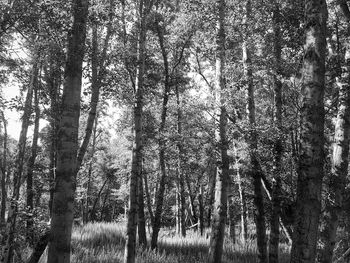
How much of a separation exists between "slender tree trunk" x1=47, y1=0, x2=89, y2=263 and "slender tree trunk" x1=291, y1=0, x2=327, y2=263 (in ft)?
9.77

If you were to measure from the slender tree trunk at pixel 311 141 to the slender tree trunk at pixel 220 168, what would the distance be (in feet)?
16.7


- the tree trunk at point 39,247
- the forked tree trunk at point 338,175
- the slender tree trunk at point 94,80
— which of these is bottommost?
the tree trunk at point 39,247

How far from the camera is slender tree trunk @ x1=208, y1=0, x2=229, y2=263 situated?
918cm

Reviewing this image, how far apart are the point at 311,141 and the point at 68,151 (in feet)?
10.7

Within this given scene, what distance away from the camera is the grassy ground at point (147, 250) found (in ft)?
33.3

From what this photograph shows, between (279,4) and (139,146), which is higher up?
(279,4)

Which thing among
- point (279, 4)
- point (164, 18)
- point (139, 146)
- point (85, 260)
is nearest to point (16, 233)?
point (85, 260)

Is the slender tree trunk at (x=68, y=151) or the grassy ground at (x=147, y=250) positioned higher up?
the slender tree trunk at (x=68, y=151)

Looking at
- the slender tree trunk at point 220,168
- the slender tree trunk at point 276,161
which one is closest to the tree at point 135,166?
the slender tree trunk at point 220,168

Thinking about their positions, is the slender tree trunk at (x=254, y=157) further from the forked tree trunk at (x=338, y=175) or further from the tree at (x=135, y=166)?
the tree at (x=135, y=166)

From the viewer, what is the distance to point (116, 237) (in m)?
14.1

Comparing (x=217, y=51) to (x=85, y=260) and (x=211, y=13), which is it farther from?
(x=85, y=260)

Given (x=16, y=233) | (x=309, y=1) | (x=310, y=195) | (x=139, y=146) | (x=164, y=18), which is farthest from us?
(x=164, y=18)

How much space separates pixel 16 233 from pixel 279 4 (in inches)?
340
